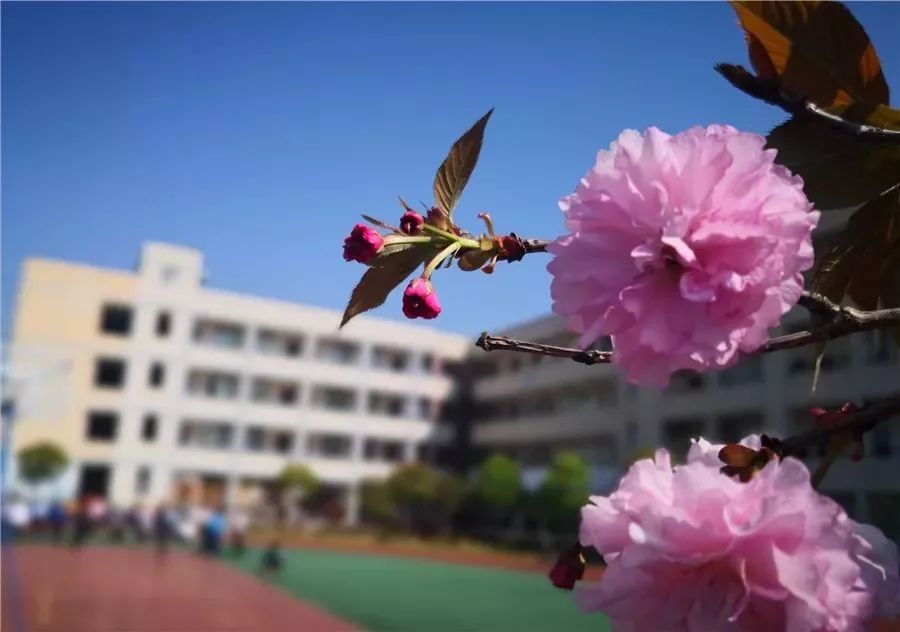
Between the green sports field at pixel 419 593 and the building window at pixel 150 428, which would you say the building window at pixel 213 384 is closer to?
the building window at pixel 150 428

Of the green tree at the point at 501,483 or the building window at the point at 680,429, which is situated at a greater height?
the building window at the point at 680,429

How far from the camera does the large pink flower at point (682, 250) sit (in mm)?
128

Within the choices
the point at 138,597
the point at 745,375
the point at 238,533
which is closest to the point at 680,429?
the point at 745,375

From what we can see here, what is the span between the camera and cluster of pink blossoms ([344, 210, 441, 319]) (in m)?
0.17

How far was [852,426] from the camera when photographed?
0.50 feet

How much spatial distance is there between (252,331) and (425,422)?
1.99m

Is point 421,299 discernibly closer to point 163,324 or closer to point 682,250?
point 682,250

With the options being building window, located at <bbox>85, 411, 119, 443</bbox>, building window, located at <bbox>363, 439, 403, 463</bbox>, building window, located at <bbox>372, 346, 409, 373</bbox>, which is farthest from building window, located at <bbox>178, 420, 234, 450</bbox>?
building window, located at <bbox>372, 346, 409, 373</bbox>

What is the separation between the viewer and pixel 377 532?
826cm

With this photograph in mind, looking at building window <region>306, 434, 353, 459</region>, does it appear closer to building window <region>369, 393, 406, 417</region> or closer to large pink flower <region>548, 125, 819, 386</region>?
building window <region>369, 393, 406, 417</region>

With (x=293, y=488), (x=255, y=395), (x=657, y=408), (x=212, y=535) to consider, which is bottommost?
(x=212, y=535)

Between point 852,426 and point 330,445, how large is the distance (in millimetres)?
8848

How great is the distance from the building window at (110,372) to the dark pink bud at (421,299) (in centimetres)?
780

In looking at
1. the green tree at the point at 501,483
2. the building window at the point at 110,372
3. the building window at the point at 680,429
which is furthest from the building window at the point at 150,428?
the building window at the point at 680,429
